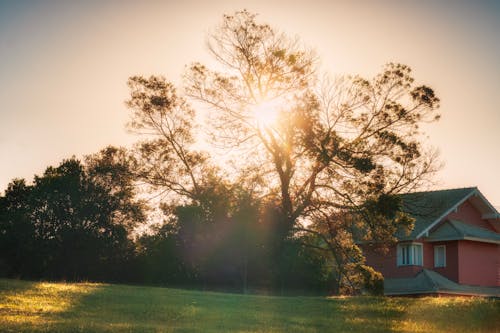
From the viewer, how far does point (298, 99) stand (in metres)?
43.5

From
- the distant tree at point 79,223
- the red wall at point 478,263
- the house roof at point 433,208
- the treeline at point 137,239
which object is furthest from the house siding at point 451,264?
the distant tree at point 79,223

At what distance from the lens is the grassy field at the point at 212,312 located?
22047mm

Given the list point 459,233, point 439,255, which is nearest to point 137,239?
point 439,255

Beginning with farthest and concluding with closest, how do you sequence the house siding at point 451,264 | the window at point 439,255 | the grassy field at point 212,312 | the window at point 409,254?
1. the window at point 439,255
2. the window at point 409,254
3. the house siding at point 451,264
4. the grassy field at point 212,312

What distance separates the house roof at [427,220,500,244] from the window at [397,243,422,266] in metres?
1.16

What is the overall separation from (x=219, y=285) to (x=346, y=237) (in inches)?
326

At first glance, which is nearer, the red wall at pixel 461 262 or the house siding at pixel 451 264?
the house siding at pixel 451 264

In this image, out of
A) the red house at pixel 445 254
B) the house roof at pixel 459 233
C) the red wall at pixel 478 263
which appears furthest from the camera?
the red wall at pixel 478 263

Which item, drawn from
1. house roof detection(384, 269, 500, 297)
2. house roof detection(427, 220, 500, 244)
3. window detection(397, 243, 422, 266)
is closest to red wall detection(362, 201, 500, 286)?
window detection(397, 243, 422, 266)

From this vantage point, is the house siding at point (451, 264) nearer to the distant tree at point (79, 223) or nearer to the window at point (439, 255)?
the window at point (439, 255)

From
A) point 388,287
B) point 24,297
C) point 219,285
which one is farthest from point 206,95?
point 24,297

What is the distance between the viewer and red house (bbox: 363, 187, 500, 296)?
171 ft

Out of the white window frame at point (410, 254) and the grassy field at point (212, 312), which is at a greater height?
the white window frame at point (410, 254)

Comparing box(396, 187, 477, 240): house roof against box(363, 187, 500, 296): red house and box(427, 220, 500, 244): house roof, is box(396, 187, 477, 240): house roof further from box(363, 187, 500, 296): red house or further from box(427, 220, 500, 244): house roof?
box(427, 220, 500, 244): house roof
